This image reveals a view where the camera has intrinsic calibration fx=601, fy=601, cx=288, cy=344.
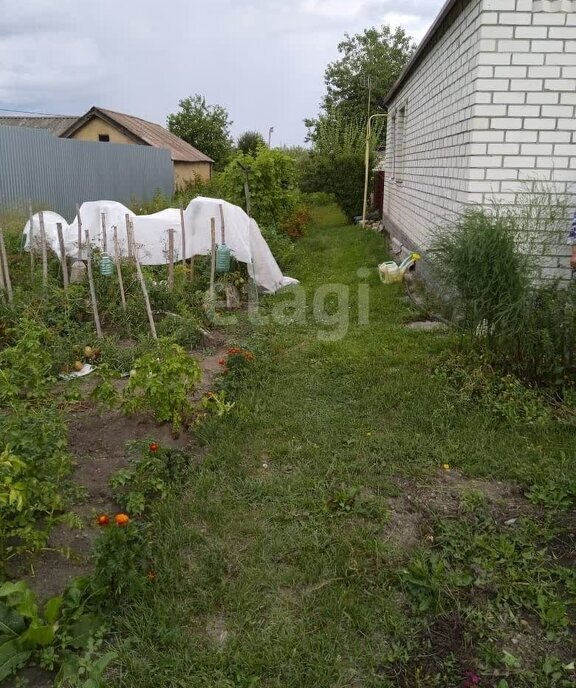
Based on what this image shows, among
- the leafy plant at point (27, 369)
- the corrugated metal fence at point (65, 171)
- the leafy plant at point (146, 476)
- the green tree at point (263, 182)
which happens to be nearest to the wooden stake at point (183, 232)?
the leafy plant at point (27, 369)

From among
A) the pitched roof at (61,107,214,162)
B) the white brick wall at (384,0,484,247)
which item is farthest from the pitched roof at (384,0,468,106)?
the pitched roof at (61,107,214,162)

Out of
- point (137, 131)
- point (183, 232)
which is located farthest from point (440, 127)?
point (137, 131)

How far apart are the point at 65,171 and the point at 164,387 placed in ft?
40.9

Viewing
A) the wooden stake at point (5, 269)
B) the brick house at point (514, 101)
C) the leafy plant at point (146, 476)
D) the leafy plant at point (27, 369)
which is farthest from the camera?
the wooden stake at point (5, 269)

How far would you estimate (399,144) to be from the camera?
42.5 ft

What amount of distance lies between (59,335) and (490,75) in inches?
190

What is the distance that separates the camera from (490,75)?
5246 millimetres

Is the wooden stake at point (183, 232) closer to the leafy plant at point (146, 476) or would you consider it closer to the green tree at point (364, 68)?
the leafy plant at point (146, 476)

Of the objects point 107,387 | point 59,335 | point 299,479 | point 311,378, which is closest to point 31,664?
point 299,479

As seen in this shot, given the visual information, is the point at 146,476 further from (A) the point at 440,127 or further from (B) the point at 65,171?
(B) the point at 65,171

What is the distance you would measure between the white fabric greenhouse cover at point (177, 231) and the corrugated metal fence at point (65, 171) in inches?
135

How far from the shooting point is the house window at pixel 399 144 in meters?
11.9

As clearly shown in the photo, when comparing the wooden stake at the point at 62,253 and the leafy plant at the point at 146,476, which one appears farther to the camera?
the wooden stake at the point at 62,253

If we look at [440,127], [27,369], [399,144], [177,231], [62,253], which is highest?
[399,144]
